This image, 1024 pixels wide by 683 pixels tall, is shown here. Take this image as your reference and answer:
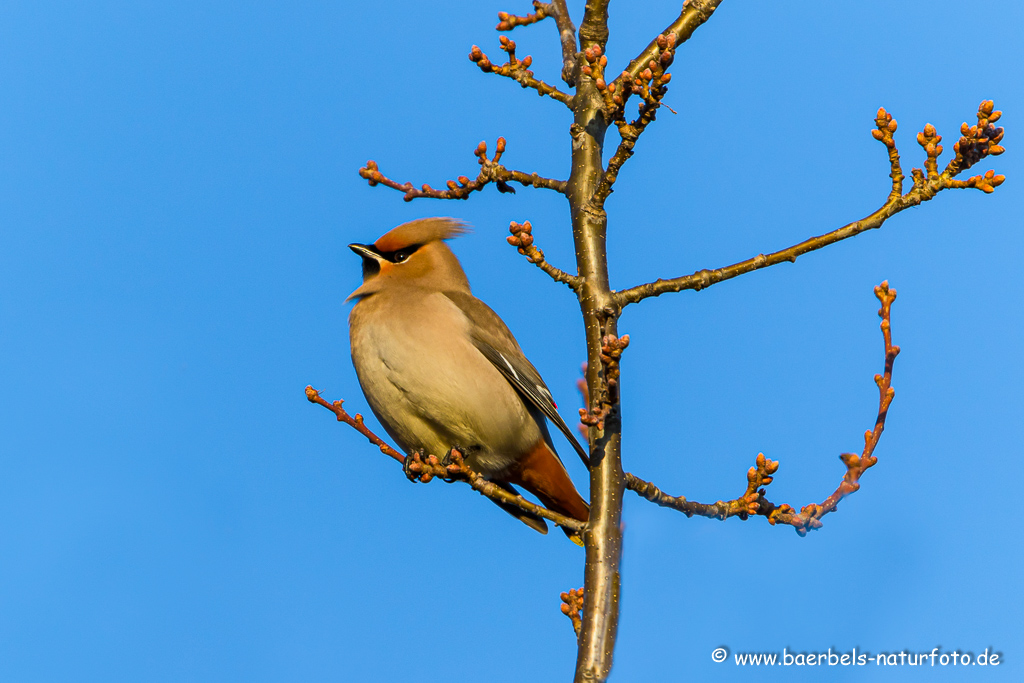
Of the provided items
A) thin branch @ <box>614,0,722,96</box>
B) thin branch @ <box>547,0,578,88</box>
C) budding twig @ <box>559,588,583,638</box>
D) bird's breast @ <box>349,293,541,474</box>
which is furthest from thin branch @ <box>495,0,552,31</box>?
budding twig @ <box>559,588,583,638</box>

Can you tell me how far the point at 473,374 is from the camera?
4586mm

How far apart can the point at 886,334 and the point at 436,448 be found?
2184 millimetres

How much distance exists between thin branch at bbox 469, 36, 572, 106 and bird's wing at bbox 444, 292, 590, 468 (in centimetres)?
142

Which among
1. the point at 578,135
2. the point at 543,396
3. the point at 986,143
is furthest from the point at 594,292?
the point at 543,396

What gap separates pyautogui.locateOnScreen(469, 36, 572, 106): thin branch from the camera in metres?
3.75

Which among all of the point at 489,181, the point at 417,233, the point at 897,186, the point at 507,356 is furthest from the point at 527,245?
the point at 417,233

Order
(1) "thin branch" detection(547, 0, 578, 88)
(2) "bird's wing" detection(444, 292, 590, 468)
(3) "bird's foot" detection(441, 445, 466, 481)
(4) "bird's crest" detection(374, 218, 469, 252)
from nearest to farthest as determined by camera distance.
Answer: (3) "bird's foot" detection(441, 445, 466, 481), (1) "thin branch" detection(547, 0, 578, 88), (2) "bird's wing" detection(444, 292, 590, 468), (4) "bird's crest" detection(374, 218, 469, 252)

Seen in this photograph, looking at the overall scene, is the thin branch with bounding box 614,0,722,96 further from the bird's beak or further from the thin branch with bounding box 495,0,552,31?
the bird's beak

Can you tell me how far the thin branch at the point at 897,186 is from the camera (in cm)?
311

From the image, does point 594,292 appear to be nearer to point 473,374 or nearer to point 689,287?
point 689,287

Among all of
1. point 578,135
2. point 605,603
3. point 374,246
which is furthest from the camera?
point 374,246

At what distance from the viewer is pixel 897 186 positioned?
3.21 metres

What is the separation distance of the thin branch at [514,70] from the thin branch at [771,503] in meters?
1.38

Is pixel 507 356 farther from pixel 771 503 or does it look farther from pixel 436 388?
pixel 771 503
